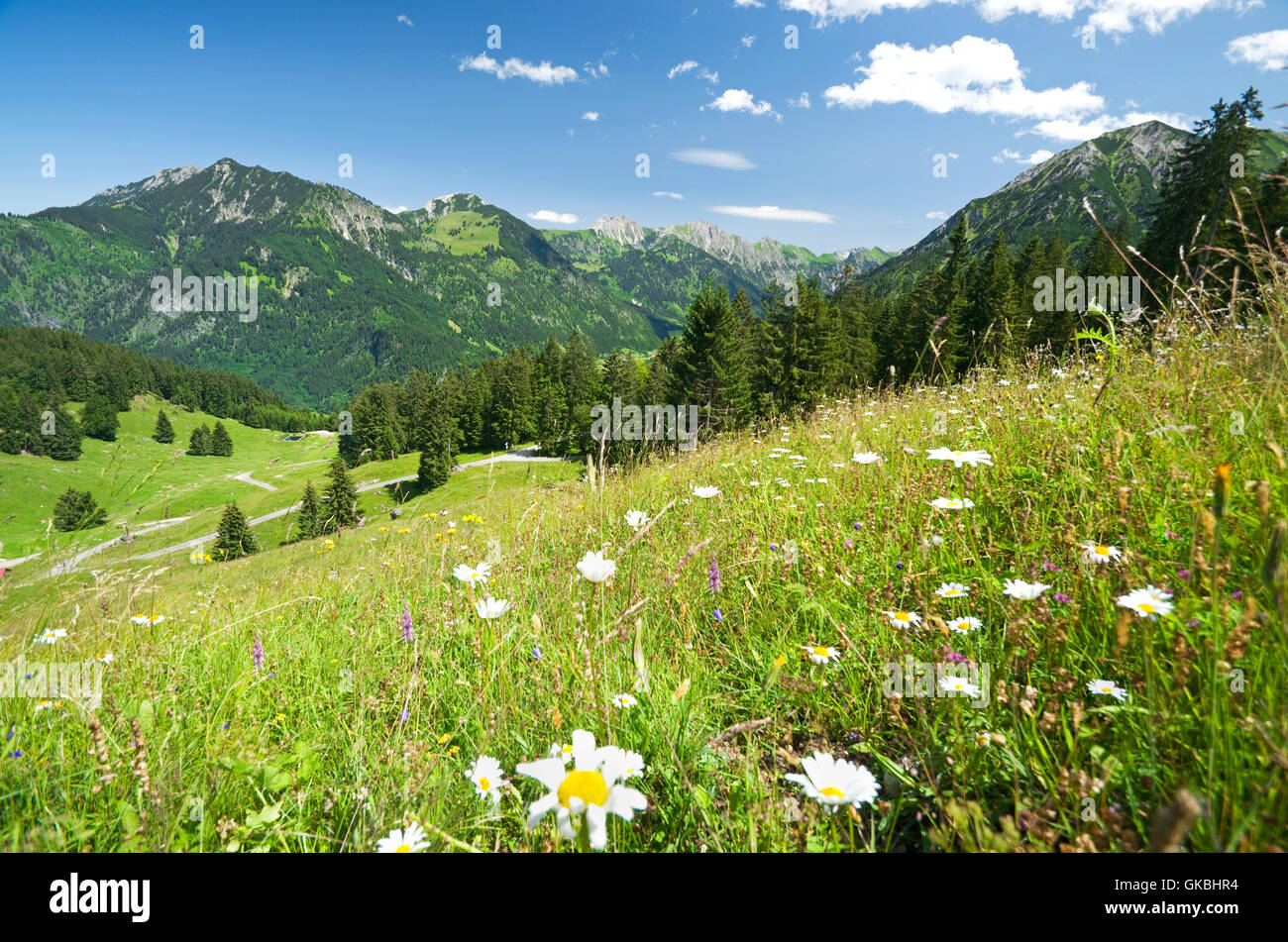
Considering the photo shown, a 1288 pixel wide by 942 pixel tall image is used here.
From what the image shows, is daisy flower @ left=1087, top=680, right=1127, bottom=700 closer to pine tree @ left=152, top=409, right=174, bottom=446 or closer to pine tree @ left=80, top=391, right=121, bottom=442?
pine tree @ left=152, top=409, right=174, bottom=446

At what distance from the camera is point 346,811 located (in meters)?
1.65

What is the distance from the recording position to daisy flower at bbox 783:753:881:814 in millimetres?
1154

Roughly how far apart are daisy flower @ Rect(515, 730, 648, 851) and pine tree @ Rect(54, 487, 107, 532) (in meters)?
3.51

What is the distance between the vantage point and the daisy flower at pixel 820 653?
1.98 meters

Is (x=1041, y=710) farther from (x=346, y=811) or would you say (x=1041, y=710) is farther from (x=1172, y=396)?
(x=1172, y=396)

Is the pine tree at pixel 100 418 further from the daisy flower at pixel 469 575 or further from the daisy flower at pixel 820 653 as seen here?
the daisy flower at pixel 820 653

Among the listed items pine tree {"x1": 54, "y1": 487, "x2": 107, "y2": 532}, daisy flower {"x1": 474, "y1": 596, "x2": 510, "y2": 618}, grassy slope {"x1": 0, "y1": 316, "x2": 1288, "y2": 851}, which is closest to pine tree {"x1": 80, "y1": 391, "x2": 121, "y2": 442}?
pine tree {"x1": 54, "y1": 487, "x2": 107, "y2": 532}

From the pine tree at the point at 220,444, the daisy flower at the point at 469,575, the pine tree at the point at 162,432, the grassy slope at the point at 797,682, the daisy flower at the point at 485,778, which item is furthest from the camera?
the pine tree at the point at 220,444

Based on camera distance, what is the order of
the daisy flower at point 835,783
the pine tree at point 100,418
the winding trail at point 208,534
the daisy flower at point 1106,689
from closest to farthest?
the daisy flower at point 835,783, the daisy flower at point 1106,689, the winding trail at point 208,534, the pine tree at point 100,418

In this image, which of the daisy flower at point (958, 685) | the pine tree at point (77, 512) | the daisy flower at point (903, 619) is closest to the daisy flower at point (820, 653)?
the daisy flower at point (903, 619)

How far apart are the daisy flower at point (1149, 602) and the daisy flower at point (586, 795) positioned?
132 centimetres

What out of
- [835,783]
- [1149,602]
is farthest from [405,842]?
[1149,602]
